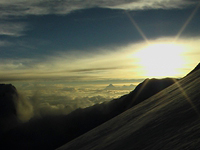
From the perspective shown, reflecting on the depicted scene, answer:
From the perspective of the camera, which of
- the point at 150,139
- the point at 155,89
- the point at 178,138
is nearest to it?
the point at 178,138

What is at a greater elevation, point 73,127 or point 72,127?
point 72,127

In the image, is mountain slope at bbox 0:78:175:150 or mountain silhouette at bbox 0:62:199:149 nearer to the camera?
mountain silhouette at bbox 0:62:199:149

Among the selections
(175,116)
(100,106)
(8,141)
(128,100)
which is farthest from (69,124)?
(175,116)

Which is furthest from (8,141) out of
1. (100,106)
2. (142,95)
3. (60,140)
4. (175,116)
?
(175,116)

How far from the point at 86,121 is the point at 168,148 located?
610 ft

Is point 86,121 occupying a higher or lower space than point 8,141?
lower

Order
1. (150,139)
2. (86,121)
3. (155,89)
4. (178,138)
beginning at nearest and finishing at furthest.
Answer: (178,138)
(150,139)
(155,89)
(86,121)

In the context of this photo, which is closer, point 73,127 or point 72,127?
point 73,127

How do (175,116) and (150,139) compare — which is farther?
(175,116)

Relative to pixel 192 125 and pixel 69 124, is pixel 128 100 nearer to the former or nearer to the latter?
pixel 69 124

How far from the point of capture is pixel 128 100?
502ft

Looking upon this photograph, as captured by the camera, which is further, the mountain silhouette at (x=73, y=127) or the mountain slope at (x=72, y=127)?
the mountain slope at (x=72, y=127)

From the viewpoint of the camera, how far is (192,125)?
7.05 m

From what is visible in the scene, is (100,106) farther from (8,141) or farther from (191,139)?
(191,139)
